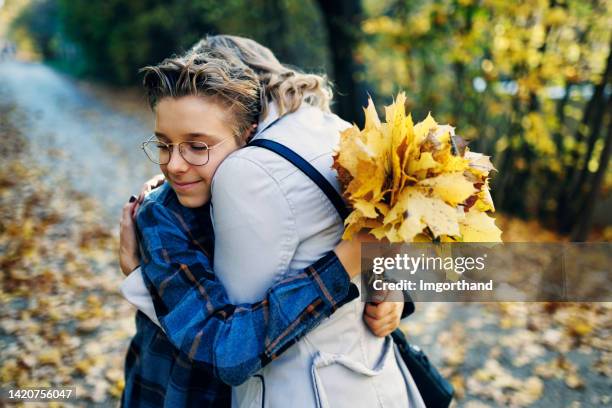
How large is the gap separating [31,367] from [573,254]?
5.30 m

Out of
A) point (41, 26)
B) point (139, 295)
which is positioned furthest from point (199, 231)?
point (41, 26)

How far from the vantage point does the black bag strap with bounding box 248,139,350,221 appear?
1.33m

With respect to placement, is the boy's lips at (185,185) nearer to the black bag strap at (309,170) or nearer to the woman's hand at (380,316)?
the black bag strap at (309,170)

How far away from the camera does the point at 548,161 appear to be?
6.30 m

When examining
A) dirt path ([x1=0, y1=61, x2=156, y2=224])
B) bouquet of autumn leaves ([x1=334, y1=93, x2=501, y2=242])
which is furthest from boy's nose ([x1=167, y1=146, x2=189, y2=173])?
dirt path ([x1=0, y1=61, x2=156, y2=224])

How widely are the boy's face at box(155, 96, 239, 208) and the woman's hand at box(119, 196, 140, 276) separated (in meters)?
0.28

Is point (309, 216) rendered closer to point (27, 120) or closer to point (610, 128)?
point (610, 128)

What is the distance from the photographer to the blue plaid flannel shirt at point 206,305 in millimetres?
1286

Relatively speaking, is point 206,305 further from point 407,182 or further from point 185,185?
point 407,182

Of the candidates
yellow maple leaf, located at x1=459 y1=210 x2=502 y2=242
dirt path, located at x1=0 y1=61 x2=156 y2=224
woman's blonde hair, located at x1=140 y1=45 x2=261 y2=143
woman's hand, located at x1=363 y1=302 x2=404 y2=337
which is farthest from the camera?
dirt path, located at x1=0 y1=61 x2=156 y2=224

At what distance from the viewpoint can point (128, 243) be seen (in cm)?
167

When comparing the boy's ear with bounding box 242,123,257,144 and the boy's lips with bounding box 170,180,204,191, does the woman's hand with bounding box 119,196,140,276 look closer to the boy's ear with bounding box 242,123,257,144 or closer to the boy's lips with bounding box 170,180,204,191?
the boy's lips with bounding box 170,180,204,191

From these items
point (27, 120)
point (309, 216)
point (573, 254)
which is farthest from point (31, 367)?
point (27, 120)

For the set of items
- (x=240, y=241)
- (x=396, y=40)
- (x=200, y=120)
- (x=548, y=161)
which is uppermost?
(x=200, y=120)
